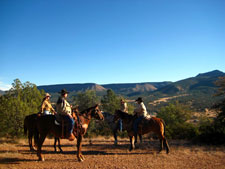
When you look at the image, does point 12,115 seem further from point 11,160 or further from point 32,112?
point 11,160

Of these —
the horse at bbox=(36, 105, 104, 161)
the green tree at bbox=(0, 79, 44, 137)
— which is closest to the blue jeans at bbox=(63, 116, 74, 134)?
Answer: the horse at bbox=(36, 105, 104, 161)

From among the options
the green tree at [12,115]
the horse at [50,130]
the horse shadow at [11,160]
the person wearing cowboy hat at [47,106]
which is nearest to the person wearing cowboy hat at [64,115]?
the horse at [50,130]

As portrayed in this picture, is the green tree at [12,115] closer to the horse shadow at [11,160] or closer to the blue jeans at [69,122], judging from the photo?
the horse shadow at [11,160]

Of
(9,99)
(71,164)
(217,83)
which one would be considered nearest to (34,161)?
(71,164)

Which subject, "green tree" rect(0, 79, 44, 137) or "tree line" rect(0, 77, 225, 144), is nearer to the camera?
"tree line" rect(0, 77, 225, 144)

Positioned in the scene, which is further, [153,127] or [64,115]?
[153,127]

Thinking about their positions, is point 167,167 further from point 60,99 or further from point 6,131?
point 6,131

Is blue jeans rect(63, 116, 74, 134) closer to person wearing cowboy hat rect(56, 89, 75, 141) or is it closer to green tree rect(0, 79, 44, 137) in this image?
person wearing cowboy hat rect(56, 89, 75, 141)

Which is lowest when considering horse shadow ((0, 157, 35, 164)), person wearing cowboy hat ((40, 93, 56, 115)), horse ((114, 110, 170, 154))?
horse shadow ((0, 157, 35, 164))

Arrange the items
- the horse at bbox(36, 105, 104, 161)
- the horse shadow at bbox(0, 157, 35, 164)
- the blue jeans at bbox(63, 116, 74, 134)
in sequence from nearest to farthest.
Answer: the horse shadow at bbox(0, 157, 35, 164), the blue jeans at bbox(63, 116, 74, 134), the horse at bbox(36, 105, 104, 161)

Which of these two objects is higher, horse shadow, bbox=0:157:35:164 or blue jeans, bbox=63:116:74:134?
blue jeans, bbox=63:116:74:134

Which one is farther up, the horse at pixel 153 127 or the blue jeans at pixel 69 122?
the blue jeans at pixel 69 122

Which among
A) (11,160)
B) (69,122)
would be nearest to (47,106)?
(69,122)

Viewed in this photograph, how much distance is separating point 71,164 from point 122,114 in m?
4.48
